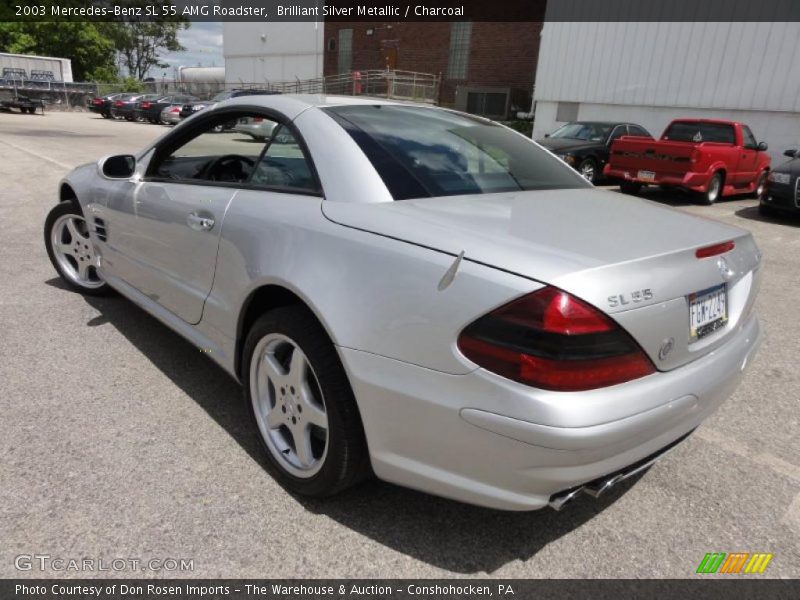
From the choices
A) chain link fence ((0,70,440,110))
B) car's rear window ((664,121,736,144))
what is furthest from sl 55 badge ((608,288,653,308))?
chain link fence ((0,70,440,110))

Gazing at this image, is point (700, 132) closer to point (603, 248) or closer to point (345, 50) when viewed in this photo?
point (603, 248)

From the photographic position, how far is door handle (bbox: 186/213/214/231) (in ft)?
8.59

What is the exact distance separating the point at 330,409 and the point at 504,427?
0.66 metres

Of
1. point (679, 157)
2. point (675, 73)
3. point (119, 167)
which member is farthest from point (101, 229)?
point (675, 73)

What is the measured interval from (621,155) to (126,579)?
10.5 metres

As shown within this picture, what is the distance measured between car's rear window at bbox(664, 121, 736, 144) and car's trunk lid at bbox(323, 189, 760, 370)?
32.4 ft

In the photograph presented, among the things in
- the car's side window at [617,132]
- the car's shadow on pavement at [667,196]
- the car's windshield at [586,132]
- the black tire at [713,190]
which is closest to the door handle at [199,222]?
the car's shadow on pavement at [667,196]

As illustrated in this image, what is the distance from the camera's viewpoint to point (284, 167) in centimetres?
253

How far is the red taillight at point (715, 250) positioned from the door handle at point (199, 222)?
6.37 feet

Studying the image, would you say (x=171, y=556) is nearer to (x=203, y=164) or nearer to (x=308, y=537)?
(x=308, y=537)

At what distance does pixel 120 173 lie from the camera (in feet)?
11.1

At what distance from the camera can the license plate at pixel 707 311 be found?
6.13ft

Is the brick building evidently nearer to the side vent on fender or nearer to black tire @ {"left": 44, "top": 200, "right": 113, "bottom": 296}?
black tire @ {"left": 44, "top": 200, "right": 113, "bottom": 296}

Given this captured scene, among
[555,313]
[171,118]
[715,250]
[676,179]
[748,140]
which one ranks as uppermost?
[748,140]
